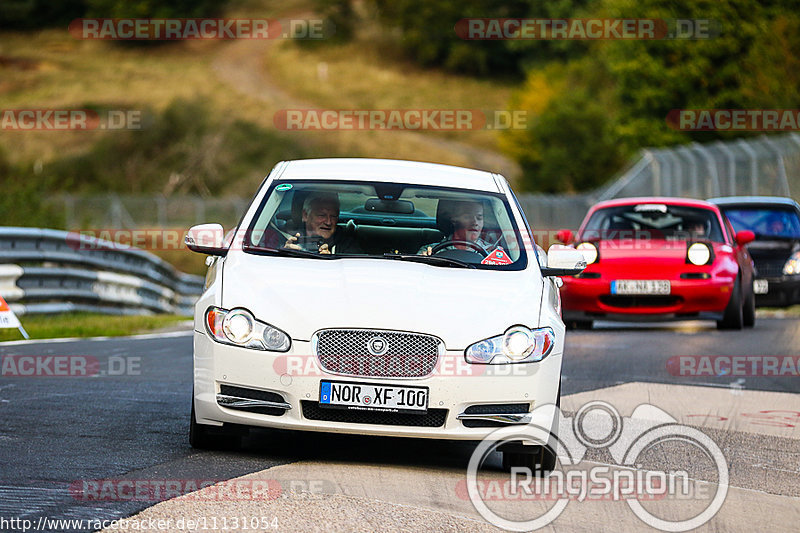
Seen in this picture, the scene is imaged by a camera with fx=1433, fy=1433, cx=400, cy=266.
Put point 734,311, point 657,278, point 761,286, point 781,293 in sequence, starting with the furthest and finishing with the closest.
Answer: point 761,286 < point 781,293 < point 734,311 < point 657,278

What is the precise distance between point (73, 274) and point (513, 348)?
11.4m

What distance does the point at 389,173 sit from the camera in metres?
8.38

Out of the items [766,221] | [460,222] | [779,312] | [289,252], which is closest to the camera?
[289,252]

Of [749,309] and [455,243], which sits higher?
[455,243]

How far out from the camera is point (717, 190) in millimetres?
30469

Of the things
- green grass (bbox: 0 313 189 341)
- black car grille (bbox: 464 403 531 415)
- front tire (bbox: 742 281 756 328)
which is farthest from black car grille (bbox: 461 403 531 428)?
front tire (bbox: 742 281 756 328)

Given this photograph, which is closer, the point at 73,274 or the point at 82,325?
the point at 82,325

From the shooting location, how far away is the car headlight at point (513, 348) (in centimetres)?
682

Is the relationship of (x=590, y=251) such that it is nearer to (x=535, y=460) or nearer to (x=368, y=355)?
(x=535, y=460)

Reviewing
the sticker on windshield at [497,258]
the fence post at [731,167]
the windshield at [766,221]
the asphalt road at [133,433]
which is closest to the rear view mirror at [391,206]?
the sticker on windshield at [497,258]

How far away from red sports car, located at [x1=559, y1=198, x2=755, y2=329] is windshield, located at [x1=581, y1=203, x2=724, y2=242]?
0.02 meters

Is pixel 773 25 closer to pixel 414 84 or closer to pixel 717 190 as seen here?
pixel 717 190

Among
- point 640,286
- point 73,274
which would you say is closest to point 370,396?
point 640,286

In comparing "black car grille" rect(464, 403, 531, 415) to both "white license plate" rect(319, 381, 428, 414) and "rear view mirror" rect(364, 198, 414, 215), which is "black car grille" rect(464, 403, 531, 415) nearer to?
"white license plate" rect(319, 381, 428, 414)
